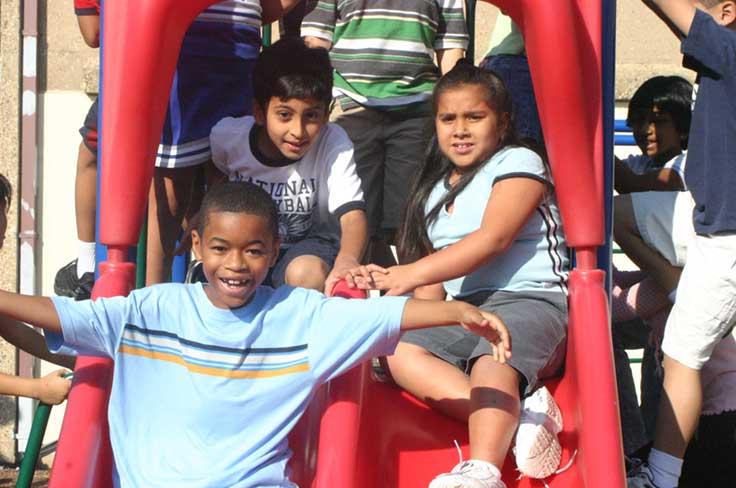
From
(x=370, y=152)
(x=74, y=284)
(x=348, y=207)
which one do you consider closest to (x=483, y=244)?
(x=348, y=207)

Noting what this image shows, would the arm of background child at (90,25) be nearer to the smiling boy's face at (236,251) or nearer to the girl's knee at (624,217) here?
the smiling boy's face at (236,251)

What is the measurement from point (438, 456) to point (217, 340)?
0.67m

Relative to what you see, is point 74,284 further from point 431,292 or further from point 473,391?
point 473,391

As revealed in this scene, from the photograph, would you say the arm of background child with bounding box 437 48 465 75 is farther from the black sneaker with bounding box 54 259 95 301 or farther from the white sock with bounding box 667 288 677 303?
the black sneaker with bounding box 54 259 95 301

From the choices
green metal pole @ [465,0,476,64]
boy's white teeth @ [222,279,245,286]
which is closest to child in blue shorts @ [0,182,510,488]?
boy's white teeth @ [222,279,245,286]

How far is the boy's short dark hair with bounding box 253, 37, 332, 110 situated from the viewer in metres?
3.21

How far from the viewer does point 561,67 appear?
283 centimetres

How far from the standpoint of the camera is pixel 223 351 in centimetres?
264

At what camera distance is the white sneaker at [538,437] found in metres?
2.74

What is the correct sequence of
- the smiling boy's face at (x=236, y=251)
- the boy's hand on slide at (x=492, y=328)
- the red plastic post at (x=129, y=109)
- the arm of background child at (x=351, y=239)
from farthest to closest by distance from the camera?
the arm of background child at (x=351, y=239) → the red plastic post at (x=129, y=109) → the smiling boy's face at (x=236, y=251) → the boy's hand on slide at (x=492, y=328)

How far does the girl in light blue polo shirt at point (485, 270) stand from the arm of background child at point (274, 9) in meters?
0.61

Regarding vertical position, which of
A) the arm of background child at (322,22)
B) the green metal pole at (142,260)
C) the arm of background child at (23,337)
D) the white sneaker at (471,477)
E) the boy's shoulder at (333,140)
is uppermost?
the arm of background child at (322,22)

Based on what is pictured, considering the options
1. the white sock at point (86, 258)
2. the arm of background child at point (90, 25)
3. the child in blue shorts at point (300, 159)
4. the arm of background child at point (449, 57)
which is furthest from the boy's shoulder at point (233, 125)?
the white sock at point (86, 258)

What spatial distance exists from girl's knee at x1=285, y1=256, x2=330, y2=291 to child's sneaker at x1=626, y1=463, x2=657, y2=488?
3.31ft
